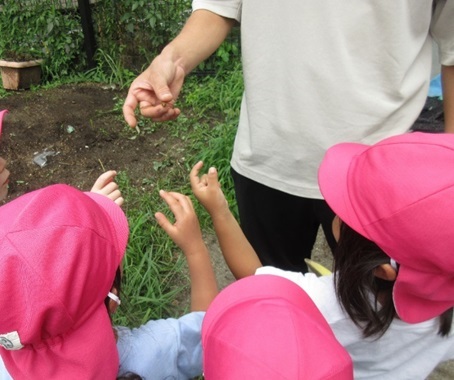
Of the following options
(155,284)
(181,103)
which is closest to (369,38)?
(155,284)

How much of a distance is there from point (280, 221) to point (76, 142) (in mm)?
2329

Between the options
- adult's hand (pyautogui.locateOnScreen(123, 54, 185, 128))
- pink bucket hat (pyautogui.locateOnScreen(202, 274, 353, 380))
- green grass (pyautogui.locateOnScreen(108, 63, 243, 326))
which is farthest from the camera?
green grass (pyautogui.locateOnScreen(108, 63, 243, 326))

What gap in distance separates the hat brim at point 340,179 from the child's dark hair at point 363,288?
76mm

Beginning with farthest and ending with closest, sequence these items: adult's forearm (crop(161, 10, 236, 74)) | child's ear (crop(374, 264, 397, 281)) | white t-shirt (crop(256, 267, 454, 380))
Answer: adult's forearm (crop(161, 10, 236, 74)) → white t-shirt (crop(256, 267, 454, 380)) → child's ear (crop(374, 264, 397, 281))

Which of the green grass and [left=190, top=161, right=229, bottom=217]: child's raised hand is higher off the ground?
[left=190, top=161, right=229, bottom=217]: child's raised hand

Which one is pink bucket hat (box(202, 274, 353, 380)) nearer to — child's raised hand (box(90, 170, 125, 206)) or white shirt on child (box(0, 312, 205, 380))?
white shirt on child (box(0, 312, 205, 380))

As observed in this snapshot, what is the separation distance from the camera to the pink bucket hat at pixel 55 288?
963 millimetres

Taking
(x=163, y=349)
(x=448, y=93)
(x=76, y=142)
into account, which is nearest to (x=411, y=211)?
(x=448, y=93)

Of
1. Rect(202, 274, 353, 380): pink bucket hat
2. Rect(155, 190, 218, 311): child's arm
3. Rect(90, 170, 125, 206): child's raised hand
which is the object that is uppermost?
Rect(202, 274, 353, 380): pink bucket hat

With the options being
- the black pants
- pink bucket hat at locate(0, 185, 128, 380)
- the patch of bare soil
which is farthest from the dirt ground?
pink bucket hat at locate(0, 185, 128, 380)

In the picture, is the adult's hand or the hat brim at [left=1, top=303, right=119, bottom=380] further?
the adult's hand

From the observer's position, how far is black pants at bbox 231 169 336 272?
5.21ft

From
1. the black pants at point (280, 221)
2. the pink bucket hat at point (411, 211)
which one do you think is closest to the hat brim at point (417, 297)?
the pink bucket hat at point (411, 211)

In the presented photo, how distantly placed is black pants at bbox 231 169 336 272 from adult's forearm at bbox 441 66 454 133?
440 millimetres
